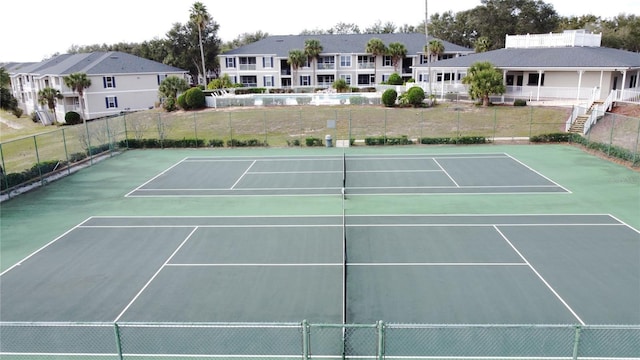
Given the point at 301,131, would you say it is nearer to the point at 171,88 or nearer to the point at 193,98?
the point at 193,98

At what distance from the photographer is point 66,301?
11.9 metres

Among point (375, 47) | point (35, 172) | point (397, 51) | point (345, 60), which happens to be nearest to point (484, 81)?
point (397, 51)

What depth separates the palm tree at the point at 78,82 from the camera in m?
49.3

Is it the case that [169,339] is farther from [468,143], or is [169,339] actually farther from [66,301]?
[468,143]

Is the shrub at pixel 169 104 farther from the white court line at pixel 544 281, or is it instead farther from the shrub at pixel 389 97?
the white court line at pixel 544 281

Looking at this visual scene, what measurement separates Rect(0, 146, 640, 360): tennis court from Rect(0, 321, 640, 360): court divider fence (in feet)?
0.12

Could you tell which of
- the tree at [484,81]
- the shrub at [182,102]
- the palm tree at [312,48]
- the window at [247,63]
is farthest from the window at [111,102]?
the tree at [484,81]

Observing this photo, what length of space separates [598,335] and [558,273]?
129 inches

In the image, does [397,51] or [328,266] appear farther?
[397,51]

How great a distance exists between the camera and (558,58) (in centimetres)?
4250

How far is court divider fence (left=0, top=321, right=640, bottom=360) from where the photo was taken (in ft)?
30.6

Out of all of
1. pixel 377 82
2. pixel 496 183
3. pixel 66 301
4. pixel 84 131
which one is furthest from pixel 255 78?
pixel 66 301

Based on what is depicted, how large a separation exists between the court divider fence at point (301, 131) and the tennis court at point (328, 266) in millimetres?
4306

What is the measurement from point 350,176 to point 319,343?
14933 millimetres
